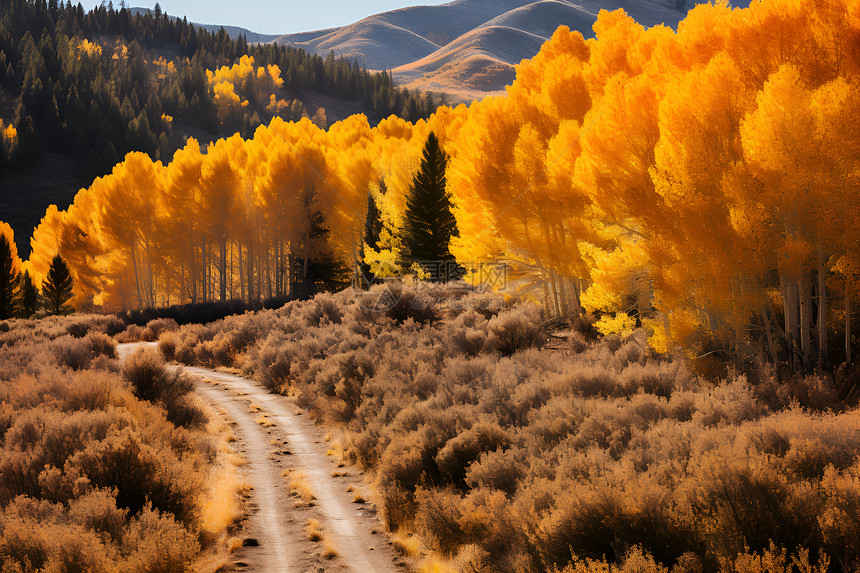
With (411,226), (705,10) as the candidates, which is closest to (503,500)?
(705,10)

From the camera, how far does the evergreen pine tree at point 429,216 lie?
1037 inches

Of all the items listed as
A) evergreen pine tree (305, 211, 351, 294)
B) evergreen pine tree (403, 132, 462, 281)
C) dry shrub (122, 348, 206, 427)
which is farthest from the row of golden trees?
evergreen pine tree (305, 211, 351, 294)

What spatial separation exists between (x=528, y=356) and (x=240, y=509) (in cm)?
693

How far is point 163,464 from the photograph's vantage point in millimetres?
7695

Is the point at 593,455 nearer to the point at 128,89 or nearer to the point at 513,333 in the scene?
the point at 513,333

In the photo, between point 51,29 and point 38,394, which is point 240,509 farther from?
point 51,29

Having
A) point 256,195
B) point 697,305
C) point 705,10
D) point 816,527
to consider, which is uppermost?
point 705,10

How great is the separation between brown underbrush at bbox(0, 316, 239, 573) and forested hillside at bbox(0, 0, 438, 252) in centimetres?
7650

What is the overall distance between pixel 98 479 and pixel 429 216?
2052 centimetres

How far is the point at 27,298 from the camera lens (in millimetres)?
43781

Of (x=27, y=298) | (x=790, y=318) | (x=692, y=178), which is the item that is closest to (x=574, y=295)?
(x=692, y=178)

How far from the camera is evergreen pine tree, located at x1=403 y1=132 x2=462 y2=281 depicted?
86.4 feet

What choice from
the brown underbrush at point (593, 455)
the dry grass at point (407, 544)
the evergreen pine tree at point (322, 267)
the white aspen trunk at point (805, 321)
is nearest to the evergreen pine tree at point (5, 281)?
the evergreen pine tree at point (322, 267)

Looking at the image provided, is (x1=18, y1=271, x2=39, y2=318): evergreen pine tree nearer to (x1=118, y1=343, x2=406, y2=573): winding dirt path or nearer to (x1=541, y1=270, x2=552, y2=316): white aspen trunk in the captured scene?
(x1=118, y1=343, x2=406, y2=573): winding dirt path
